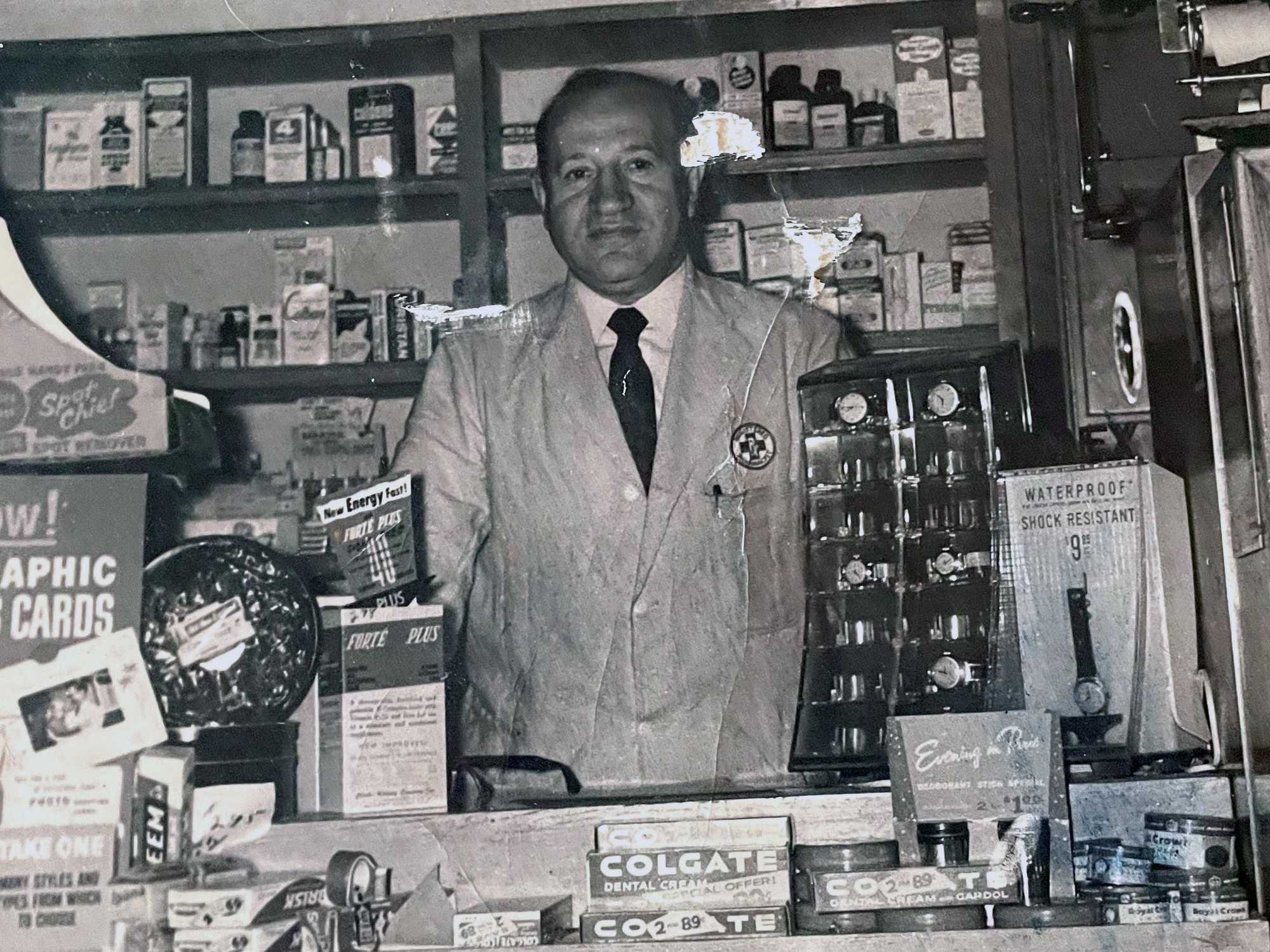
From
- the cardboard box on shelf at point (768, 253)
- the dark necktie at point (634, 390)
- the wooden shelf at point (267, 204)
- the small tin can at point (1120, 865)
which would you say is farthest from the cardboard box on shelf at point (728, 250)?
the small tin can at point (1120, 865)

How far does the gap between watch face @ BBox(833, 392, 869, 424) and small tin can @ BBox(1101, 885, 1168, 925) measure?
601mm

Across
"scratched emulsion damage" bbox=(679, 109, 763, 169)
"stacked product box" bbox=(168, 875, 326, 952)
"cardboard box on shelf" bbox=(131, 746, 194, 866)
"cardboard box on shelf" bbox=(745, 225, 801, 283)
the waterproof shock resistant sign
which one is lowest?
"stacked product box" bbox=(168, 875, 326, 952)

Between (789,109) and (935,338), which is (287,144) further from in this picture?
(935,338)

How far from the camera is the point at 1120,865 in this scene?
4.81 ft

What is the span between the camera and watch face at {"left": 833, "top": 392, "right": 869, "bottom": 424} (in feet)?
5.08

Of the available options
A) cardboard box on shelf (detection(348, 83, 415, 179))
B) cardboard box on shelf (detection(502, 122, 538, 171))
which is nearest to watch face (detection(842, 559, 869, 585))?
cardboard box on shelf (detection(502, 122, 538, 171))

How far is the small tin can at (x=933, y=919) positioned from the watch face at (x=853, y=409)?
56 centimetres

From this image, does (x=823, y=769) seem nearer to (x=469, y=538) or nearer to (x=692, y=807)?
(x=692, y=807)

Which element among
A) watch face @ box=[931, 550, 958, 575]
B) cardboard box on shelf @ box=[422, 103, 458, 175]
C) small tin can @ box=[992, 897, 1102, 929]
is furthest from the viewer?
cardboard box on shelf @ box=[422, 103, 458, 175]

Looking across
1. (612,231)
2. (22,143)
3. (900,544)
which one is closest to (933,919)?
(900,544)

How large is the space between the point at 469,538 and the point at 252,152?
0.56 metres

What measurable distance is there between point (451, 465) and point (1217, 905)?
1000 mm

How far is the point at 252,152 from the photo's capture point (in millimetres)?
1638

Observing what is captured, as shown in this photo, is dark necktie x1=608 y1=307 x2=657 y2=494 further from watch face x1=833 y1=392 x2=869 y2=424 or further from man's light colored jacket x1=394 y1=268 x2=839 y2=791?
watch face x1=833 y1=392 x2=869 y2=424
